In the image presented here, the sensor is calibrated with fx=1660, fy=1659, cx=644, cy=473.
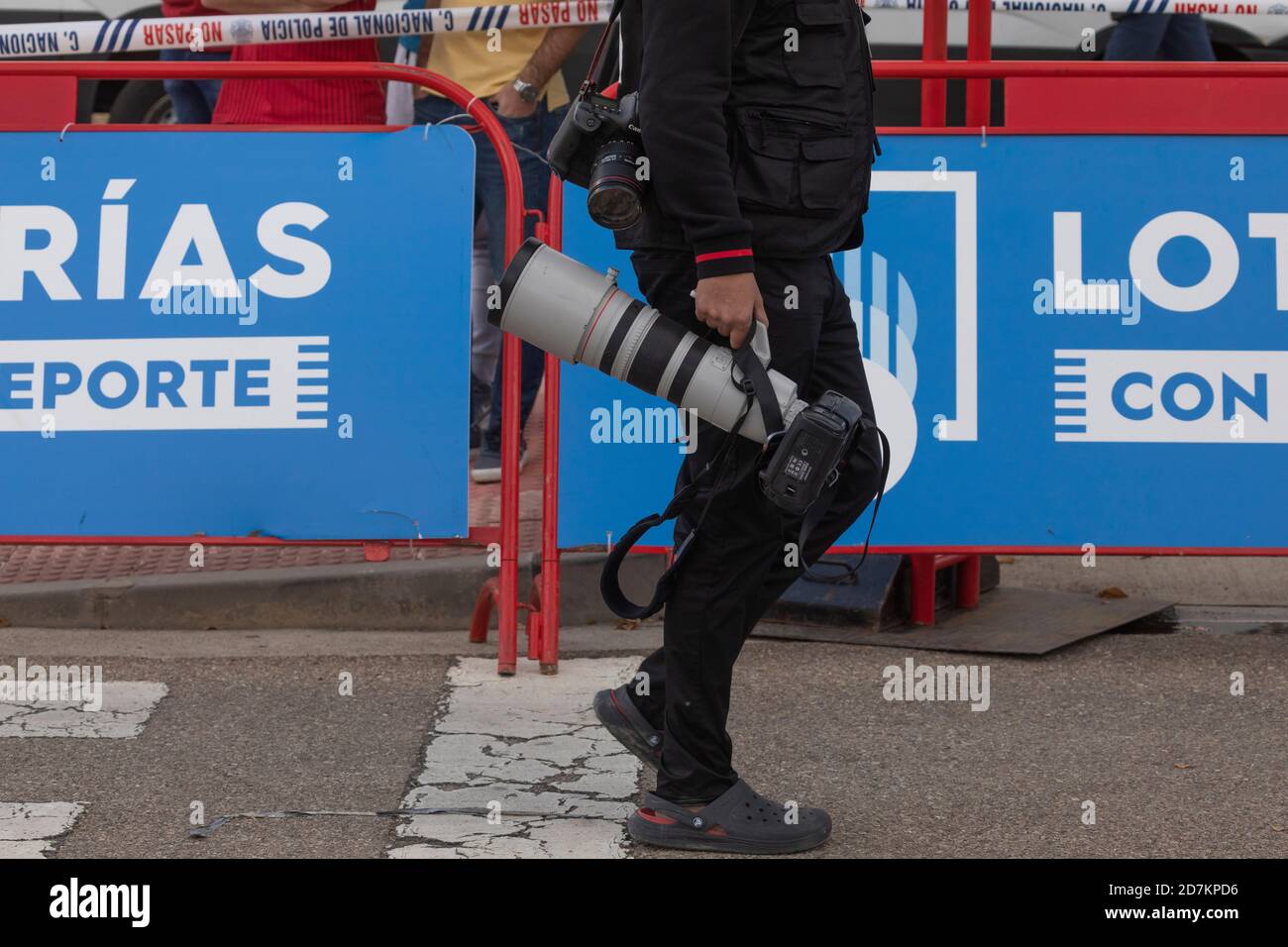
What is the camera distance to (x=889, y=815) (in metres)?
3.63

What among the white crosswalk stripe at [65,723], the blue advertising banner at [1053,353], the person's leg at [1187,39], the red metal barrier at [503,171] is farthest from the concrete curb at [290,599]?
the person's leg at [1187,39]

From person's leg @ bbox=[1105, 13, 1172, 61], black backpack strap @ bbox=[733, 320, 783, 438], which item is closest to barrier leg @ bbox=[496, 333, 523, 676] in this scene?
black backpack strap @ bbox=[733, 320, 783, 438]

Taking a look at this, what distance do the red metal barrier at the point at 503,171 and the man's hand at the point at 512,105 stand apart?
1255 mm

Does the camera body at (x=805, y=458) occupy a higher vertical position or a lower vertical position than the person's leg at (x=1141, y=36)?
lower

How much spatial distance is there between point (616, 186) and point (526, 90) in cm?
314

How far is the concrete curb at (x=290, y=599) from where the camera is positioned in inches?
207

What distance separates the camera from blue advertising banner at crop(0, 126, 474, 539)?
488 centimetres

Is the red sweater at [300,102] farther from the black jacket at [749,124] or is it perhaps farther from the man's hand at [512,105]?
the black jacket at [749,124]

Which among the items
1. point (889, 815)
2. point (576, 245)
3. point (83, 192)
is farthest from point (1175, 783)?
point (83, 192)

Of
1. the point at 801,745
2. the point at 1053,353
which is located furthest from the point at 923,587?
the point at 801,745

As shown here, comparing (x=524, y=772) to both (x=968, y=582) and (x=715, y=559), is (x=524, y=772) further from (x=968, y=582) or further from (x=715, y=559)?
(x=968, y=582)

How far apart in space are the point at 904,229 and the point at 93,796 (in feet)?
9.16

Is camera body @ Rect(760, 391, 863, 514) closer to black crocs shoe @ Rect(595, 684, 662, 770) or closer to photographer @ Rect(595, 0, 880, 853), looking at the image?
photographer @ Rect(595, 0, 880, 853)

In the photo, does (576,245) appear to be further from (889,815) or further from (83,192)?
(889,815)
